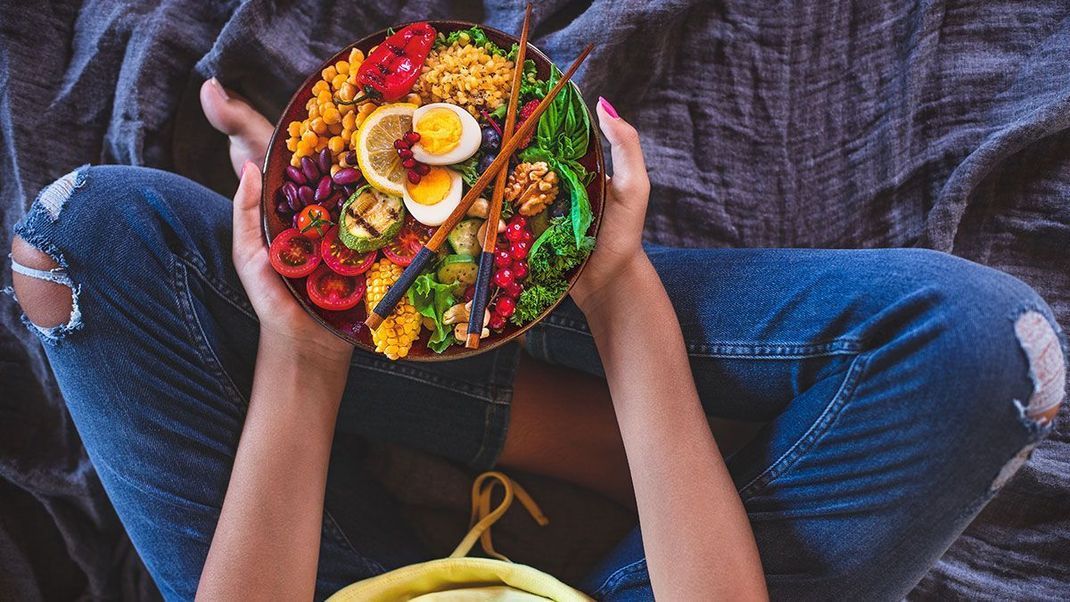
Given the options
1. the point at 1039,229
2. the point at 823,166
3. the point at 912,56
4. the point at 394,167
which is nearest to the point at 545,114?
the point at 394,167

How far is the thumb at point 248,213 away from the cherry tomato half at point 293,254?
6cm

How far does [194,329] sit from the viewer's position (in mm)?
991

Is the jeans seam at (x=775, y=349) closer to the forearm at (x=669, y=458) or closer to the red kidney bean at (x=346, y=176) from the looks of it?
the forearm at (x=669, y=458)

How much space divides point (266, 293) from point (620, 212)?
0.46 meters

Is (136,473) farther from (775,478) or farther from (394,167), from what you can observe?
(775,478)

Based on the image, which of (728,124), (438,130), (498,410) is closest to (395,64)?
(438,130)

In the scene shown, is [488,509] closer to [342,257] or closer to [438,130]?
[342,257]

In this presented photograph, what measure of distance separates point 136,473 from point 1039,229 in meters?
1.41

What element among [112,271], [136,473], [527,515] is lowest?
[527,515]

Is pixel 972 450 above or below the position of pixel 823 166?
below

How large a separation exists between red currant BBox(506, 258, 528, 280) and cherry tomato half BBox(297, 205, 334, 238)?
0.23 meters

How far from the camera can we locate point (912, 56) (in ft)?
3.97

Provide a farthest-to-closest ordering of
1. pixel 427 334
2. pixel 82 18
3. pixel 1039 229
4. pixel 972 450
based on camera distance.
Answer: pixel 82 18 → pixel 1039 229 → pixel 427 334 → pixel 972 450

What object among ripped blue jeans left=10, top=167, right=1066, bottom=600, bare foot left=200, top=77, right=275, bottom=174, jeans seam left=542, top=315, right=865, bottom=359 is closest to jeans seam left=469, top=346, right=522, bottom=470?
ripped blue jeans left=10, top=167, right=1066, bottom=600
